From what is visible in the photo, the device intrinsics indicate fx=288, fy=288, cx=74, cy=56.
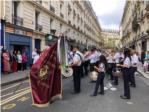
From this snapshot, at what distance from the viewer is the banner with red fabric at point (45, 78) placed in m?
8.27

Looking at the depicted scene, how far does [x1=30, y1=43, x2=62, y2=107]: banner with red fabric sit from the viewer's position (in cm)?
827

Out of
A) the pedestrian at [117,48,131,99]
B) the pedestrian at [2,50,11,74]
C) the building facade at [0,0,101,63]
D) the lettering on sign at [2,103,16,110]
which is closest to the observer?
the lettering on sign at [2,103,16,110]

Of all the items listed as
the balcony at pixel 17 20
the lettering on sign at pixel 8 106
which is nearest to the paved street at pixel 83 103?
the lettering on sign at pixel 8 106

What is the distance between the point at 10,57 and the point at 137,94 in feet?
37.4

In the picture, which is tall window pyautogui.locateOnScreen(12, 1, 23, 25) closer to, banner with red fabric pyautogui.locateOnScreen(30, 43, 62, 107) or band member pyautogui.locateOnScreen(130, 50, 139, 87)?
band member pyautogui.locateOnScreen(130, 50, 139, 87)

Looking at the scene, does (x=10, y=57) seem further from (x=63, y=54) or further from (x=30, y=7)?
(x=63, y=54)

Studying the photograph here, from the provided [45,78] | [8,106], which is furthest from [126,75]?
[8,106]

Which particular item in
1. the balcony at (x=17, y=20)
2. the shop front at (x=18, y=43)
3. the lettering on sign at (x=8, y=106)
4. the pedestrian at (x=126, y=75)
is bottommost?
the lettering on sign at (x=8, y=106)

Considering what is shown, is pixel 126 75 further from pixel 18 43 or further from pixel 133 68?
pixel 18 43

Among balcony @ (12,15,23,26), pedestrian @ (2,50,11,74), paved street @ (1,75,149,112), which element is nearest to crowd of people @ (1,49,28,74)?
pedestrian @ (2,50,11,74)

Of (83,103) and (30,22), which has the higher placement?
(30,22)

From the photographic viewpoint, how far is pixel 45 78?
8.48 meters

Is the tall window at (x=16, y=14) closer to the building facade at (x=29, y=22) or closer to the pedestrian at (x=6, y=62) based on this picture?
the building facade at (x=29, y=22)

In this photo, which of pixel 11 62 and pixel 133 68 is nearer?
pixel 133 68
